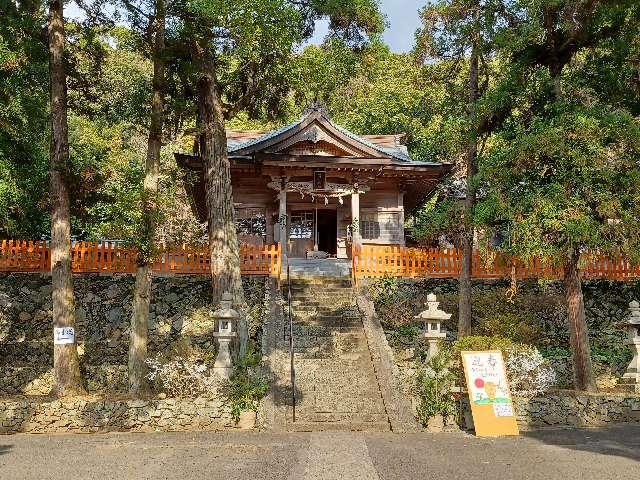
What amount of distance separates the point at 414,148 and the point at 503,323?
18296mm

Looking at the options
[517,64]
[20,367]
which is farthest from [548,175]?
[20,367]

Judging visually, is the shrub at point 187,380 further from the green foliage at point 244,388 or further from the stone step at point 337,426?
the stone step at point 337,426

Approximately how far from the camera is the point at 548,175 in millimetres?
11273

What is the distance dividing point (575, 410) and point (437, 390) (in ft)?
8.74

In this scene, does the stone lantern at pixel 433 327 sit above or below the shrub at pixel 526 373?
above

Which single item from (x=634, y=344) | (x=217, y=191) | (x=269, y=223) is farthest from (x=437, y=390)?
(x=269, y=223)

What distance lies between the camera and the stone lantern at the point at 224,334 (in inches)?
405

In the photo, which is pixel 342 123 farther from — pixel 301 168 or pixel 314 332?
pixel 314 332

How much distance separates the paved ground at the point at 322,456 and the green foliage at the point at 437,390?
24.9 inches

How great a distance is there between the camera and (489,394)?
363 inches

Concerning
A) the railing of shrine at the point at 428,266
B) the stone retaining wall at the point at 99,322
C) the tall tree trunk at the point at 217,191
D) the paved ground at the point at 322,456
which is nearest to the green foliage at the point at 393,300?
the railing of shrine at the point at 428,266

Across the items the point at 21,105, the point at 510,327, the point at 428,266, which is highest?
the point at 21,105

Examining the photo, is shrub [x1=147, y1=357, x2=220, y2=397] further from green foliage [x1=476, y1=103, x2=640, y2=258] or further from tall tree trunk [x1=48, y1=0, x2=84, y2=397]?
green foliage [x1=476, y1=103, x2=640, y2=258]

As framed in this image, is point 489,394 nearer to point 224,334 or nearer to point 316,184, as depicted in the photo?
point 224,334
